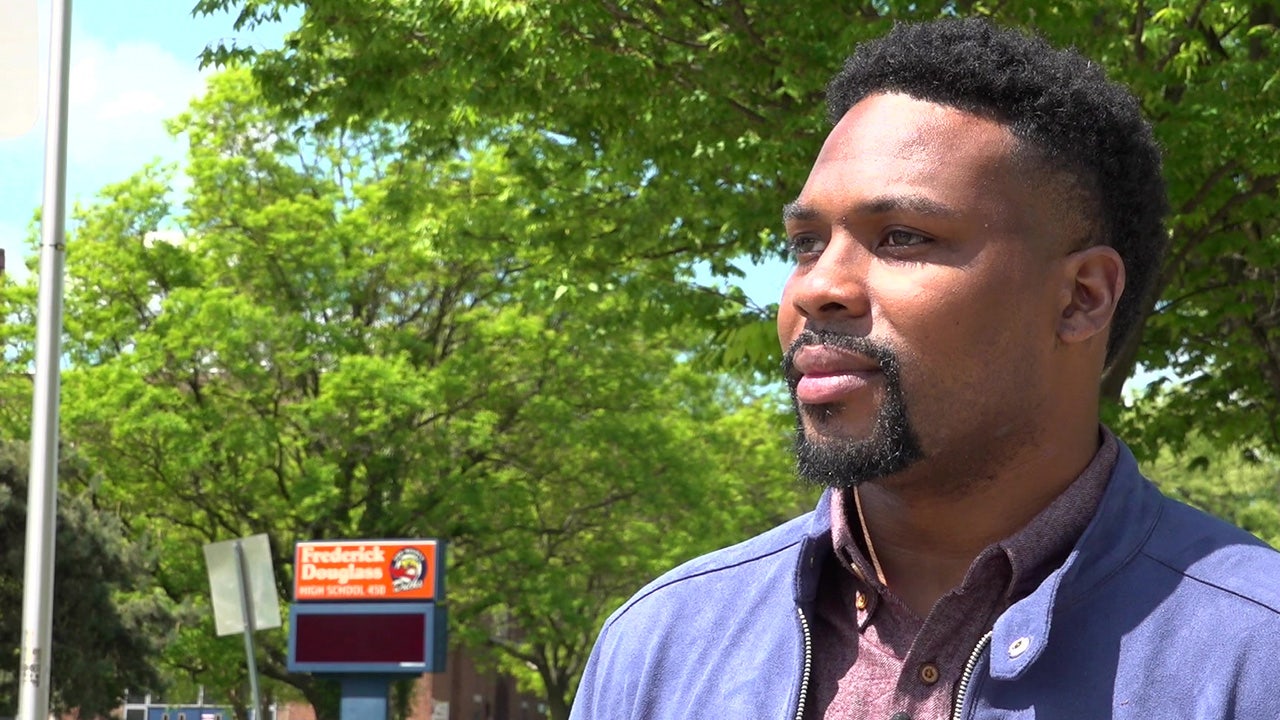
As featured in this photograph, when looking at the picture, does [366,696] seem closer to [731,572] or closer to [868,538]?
[731,572]

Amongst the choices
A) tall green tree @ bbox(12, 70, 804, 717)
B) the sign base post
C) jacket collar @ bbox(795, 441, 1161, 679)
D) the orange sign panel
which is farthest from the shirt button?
tall green tree @ bbox(12, 70, 804, 717)

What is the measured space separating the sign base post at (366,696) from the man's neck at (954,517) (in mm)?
17907

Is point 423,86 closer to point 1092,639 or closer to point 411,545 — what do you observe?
point 411,545

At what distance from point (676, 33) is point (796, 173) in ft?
4.00

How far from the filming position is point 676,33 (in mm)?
12148

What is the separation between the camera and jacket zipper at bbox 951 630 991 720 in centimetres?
182

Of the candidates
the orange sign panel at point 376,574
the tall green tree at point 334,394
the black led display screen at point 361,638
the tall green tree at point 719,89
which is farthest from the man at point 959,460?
the tall green tree at point 334,394

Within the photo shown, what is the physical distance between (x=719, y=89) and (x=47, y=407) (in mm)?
5956

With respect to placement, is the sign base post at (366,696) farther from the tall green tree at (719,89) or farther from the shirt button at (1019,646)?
the shirt button at (1019,646)

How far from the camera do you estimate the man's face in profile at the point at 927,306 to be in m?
1.93

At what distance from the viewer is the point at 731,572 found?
2.14 m

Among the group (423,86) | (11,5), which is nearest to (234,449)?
(423,86)

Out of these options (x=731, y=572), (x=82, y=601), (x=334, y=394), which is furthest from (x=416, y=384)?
(x=731, y=572)

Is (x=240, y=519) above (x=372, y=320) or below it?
below
